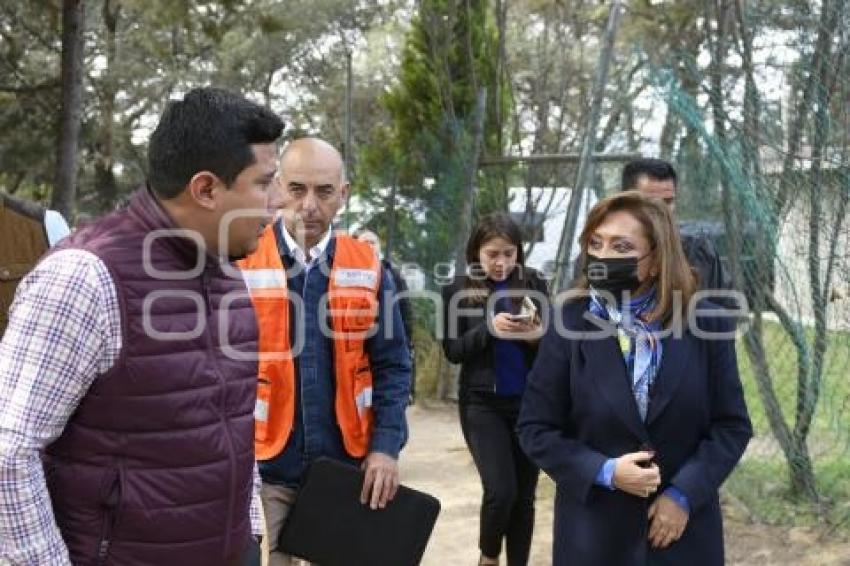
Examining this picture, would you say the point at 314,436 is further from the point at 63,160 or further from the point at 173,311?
the point at 63,160

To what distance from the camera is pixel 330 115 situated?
83.3 feet

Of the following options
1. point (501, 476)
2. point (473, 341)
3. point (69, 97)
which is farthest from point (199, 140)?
point (69, 97)

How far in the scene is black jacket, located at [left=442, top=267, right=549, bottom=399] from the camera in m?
4.06

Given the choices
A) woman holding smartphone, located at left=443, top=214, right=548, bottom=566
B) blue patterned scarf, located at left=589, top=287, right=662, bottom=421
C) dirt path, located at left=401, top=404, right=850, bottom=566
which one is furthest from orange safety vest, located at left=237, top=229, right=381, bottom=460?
dirt path, located at left=401, top=404, right=850, bottom=566

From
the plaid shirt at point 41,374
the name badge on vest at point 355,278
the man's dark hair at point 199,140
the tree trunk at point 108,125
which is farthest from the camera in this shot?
the tree trunk at point 108,125

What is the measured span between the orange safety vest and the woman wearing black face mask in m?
0.54

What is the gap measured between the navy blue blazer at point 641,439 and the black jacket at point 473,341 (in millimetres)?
1369

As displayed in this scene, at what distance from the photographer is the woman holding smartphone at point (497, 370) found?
3.99 metres

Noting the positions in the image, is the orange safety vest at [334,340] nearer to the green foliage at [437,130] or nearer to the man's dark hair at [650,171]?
the man's dark hair at [650,171]

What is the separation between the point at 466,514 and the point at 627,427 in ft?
10.7

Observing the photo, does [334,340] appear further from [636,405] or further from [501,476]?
[501,476]

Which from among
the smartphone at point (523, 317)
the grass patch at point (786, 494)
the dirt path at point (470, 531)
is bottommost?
the dirt path at point (470, 531)

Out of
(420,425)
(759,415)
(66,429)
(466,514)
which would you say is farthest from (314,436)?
(420,425)

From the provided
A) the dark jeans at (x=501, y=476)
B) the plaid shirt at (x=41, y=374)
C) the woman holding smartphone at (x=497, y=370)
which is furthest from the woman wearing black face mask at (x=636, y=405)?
the plaid shirt at (x=41, y=374)
